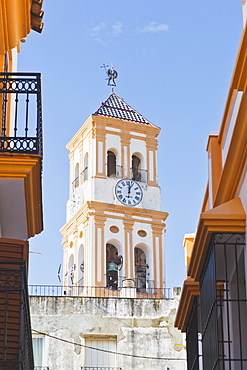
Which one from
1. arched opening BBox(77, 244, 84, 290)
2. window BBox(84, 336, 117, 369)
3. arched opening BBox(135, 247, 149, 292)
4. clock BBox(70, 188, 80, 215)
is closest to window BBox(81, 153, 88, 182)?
clock BBox(70, 188, 80, 215)

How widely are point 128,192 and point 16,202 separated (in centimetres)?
2831

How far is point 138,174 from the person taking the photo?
40812 mm

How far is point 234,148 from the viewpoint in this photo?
10016 mm

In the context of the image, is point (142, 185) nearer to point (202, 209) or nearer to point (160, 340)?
point (160, 340)

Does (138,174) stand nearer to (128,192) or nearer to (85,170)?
(128,192)

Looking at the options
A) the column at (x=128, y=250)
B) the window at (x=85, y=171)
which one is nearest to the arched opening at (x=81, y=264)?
the column at (x=128, y=250)

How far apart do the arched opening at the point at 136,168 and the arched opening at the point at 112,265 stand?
11.1 ft

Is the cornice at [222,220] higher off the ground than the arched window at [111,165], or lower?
lower

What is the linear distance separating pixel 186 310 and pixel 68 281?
2734cm

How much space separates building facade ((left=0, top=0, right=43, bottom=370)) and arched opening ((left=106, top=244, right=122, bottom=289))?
950 inches

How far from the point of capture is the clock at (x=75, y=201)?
40.3m

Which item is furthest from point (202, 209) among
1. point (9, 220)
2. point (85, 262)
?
point (85, 262)

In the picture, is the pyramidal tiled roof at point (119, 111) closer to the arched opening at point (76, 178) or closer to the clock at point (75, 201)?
the arched opening at point (76, 178)

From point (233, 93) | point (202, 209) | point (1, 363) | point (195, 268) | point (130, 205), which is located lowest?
point (1, 363)
